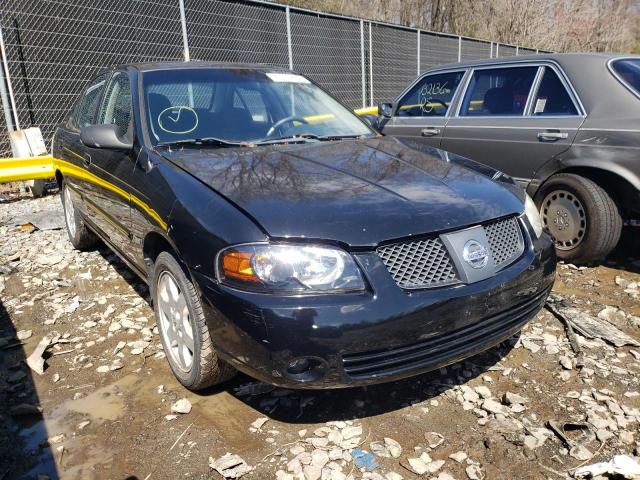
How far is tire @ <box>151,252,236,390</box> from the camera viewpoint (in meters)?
2.39

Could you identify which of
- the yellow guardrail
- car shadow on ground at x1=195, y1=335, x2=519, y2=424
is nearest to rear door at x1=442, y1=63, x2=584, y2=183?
car shadow on ground at x1=195, y1=335, x2=519, y2=424

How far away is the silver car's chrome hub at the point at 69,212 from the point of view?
4898mm

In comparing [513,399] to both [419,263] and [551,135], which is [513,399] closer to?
[419,263]

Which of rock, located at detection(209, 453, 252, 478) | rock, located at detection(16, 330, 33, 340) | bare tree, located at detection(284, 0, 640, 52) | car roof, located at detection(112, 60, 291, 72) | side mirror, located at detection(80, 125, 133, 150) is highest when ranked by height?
bare tree, located at detection(284, 0, 640, 52)

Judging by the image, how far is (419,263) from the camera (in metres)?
2.16

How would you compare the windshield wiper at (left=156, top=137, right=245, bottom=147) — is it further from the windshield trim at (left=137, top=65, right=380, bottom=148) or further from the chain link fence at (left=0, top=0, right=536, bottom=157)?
the chain link fence at (left=0, top=0, right=536, bottom=157)

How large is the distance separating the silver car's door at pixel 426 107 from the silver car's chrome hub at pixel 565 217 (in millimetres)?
1351

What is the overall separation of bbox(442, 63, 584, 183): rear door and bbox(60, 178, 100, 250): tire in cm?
361

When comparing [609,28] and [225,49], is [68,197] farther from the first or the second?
[609,28]

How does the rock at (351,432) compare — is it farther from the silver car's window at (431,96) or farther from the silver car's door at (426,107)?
the silver car's window at (431,96)

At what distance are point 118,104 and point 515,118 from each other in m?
3.34

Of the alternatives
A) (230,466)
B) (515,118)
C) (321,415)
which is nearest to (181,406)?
(230,466)

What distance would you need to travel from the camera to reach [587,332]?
125 inches

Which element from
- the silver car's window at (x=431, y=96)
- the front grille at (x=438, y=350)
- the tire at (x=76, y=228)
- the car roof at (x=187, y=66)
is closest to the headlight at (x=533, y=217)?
the front grille at (x=438, y=350)
